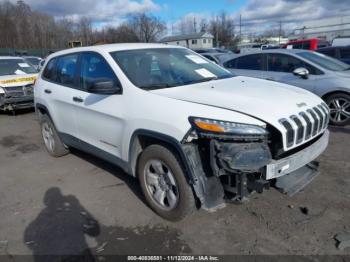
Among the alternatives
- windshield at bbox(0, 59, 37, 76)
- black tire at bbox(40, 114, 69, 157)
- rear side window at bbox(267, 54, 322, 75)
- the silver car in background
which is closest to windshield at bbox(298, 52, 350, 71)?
the silver car in background

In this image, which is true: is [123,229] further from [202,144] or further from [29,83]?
[29,83]

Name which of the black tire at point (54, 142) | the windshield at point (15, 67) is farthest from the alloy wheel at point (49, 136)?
the windshield at point (15, 67)

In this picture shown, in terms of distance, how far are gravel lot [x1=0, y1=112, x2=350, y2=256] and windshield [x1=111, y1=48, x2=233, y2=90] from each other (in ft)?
4.90

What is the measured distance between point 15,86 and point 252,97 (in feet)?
28.2

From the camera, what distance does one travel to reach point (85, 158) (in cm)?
545

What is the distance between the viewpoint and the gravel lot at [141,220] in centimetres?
296

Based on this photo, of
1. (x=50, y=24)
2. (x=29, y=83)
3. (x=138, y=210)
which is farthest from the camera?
(x=50, y=24)

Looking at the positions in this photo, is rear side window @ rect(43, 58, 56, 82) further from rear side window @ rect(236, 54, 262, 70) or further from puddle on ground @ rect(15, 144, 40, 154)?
rear side window @ rect(236, 54, 262, 70)

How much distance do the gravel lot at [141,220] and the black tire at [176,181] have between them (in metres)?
0.13

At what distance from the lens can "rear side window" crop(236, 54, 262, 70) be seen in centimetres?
776

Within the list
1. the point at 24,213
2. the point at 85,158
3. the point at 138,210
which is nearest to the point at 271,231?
the point at 138,210

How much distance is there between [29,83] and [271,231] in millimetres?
9090

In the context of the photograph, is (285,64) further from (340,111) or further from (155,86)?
(155,86)

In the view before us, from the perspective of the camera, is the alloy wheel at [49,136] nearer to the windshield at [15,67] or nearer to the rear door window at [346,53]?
the windshield at [15,67]
